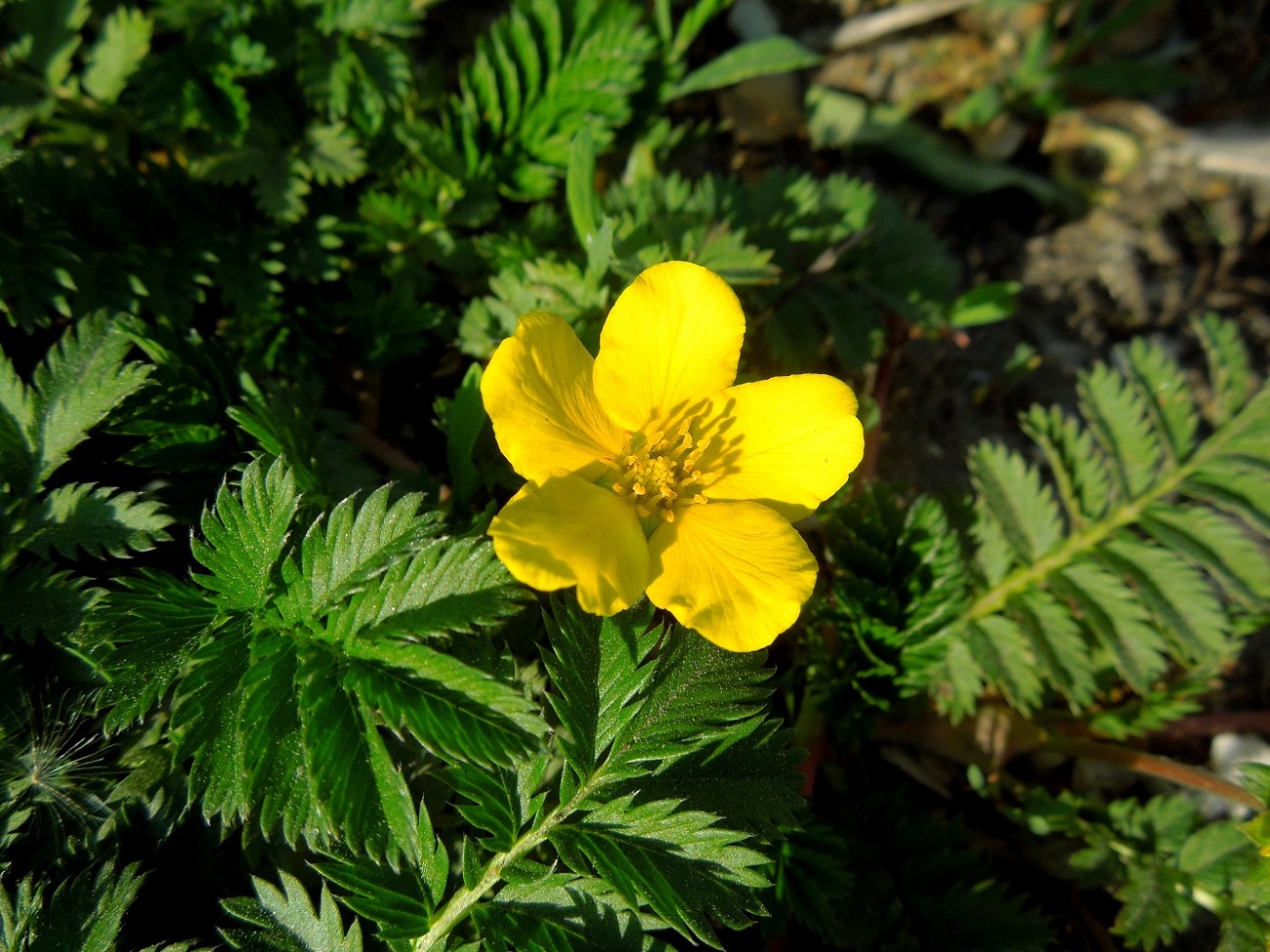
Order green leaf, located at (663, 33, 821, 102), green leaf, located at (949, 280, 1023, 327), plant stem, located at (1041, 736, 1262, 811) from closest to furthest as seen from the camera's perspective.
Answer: plant stem, located at (1041, 736, 1262, 811) → green leaf, located at (949, 280, 1023, 327) → green leaf, located at (663, 33, 821, 102)

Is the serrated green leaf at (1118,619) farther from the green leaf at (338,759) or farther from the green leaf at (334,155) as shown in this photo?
the green leaf at (334,155)

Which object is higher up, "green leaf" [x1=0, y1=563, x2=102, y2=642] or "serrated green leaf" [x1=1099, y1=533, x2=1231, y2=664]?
"green leaf" [x1=0, y1=563, x2=102, y2=642]

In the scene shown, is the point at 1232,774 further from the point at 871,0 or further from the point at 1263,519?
the point at 871,0

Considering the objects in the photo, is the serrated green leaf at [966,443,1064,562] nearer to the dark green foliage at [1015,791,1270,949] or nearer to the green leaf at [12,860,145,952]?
the dark green foliage at [1015,791,1270,949]

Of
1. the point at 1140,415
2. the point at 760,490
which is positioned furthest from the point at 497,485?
the point at 1140,415

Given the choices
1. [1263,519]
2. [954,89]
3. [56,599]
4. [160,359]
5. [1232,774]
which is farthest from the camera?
[954,89]

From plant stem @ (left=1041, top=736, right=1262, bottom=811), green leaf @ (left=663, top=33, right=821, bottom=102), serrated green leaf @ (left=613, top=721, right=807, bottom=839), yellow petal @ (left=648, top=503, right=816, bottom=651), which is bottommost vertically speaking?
plant stem @ (left=1041, top=736, right=1262, bottom=811)

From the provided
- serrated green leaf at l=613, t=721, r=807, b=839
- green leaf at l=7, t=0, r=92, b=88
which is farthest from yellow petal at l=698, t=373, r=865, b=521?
green leaf at l=7, t=0, r=92, b=88

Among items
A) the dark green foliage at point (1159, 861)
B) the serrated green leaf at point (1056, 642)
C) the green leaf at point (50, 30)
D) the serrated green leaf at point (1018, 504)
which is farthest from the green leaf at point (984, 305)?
the green leaf at point (50, 30)
